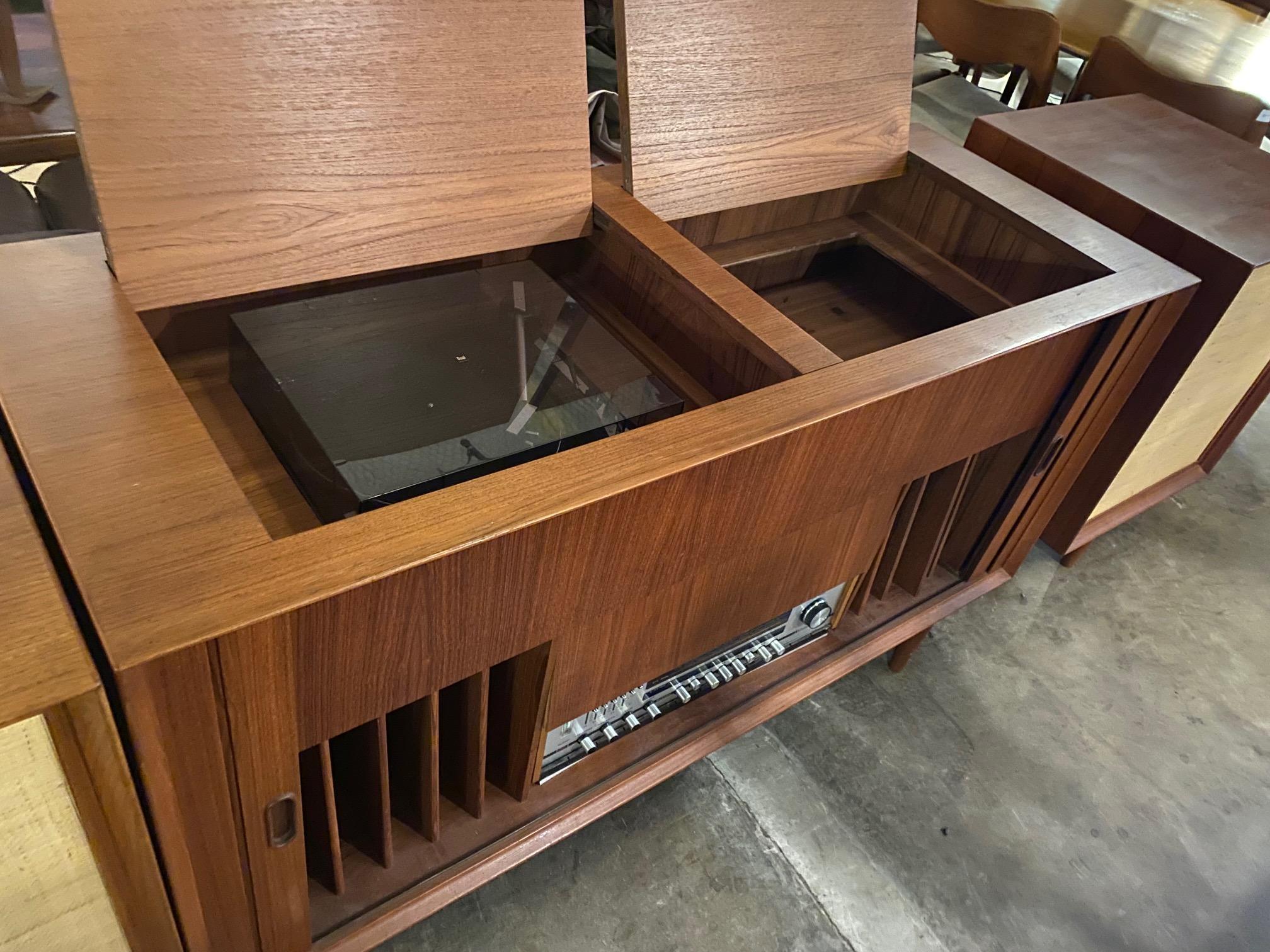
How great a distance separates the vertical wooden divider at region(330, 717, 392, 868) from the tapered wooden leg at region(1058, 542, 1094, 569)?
4.36ft

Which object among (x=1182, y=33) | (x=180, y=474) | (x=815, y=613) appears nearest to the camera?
(x=180, y=474)

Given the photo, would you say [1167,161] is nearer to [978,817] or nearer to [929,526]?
[929,526]

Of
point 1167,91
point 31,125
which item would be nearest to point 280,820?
point 31,125

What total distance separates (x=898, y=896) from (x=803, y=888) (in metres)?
0.13

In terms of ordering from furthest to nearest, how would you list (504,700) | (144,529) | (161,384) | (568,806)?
(568,806) < (504,700) < (161,384) < (144,529)

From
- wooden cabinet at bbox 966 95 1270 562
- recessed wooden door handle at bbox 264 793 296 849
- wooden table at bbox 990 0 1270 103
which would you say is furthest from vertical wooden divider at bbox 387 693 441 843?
wooden table at bbox 990 0 1270 103

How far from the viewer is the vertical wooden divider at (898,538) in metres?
1.15

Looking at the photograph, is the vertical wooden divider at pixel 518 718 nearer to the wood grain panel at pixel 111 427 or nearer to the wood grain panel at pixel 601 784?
the wood grain panel at pixel 601 784

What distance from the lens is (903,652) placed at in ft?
4.89

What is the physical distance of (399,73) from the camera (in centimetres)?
83

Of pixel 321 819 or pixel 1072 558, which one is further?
pixel 1072 558

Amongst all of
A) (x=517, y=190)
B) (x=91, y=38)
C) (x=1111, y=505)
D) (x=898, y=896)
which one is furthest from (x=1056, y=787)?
(x=91, y=38)

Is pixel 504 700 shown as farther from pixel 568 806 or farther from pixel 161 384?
pixel 161 384

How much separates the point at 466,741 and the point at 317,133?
558 mm
